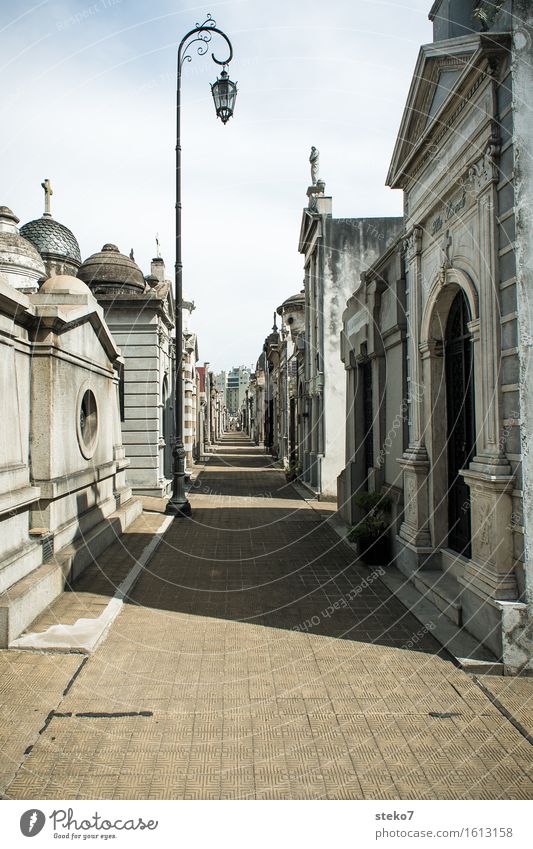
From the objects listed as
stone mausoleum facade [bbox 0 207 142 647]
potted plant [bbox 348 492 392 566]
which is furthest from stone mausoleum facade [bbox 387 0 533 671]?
stone mausoleum facade [bbox 0 207 142 647]

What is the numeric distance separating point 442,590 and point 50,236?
24.7m

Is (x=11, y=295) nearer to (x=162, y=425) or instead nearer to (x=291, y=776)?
(x=291, y=776)

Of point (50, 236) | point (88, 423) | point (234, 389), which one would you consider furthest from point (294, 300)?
point (234, 389)

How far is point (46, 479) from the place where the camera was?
743 cm

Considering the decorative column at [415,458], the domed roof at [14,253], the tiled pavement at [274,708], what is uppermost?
the domed roof at [14,253]

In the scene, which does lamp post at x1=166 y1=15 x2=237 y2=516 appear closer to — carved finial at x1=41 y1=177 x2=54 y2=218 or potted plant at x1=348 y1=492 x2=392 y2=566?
potted plant at x1=348 y1=492 x2=392 y2=566

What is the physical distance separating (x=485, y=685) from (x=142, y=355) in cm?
1354

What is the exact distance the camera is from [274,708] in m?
4.60

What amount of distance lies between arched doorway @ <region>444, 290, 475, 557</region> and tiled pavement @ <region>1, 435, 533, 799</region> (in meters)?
1.19

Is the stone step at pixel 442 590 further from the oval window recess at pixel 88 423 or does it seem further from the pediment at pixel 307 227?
the pediment at pixel 307 227

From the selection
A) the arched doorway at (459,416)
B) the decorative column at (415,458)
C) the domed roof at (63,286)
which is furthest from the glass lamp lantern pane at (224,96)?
the arched doorway at (459,416)

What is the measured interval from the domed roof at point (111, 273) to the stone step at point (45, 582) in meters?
9.47

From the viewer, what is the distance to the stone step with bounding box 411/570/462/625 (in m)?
6.14

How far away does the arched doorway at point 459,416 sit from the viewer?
701 cm
